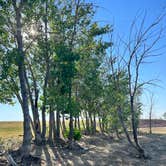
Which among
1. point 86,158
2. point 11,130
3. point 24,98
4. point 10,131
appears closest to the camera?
point 24,98

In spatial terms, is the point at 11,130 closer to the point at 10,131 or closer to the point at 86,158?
the point at 10,131

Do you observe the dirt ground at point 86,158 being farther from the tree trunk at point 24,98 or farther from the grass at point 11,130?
the grass at point 11,130

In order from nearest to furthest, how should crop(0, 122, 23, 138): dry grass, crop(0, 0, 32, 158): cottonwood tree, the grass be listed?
crop(0, 0, 32, 158): cottonwood tree < crop(0, 122, 23, 138): dry grass < the grass

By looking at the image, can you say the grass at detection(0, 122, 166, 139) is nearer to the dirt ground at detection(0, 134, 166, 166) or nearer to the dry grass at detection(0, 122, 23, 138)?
the dry grass at detection(0, 122, 23, 138)

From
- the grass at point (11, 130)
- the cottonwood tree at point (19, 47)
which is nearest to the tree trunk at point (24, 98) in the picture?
the cottonwood tree at point (19, 47)

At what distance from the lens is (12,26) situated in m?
16.8

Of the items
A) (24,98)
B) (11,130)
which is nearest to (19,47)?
(24,98)

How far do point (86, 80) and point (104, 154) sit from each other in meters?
7.09

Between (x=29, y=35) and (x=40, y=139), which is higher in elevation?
(x=29, y=35)

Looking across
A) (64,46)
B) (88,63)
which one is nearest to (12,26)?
(64,46)

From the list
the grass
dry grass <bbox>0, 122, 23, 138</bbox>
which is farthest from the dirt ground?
dry grass <bbox>0, 122, 23, 138</bbox>

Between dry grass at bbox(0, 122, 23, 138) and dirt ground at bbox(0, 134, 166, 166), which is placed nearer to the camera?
dirt ground at bbox(0, 134, 166, 166)

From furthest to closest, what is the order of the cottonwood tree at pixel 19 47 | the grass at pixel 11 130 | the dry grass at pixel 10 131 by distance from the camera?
the grass at pixel 11 130
the dry grass at pixel 10 131
the cottonwood tree at pixel 19 47

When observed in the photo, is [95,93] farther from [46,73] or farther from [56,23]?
[56,23]
